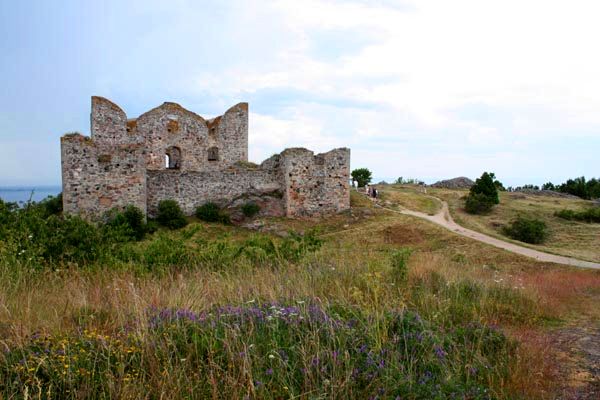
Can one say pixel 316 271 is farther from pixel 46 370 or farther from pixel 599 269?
pixel 599 269

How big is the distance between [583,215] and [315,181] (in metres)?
16.9

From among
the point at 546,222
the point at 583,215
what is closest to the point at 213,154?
the point at 546,222

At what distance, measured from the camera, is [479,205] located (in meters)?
27.9

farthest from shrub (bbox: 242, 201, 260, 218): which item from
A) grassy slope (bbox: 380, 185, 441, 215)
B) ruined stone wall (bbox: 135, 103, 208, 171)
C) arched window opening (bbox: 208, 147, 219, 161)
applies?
grassy slope (bbox: 380, 185, 441, 215)

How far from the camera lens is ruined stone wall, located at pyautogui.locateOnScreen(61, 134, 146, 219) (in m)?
19.7

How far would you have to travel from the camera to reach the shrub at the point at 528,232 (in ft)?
71.6

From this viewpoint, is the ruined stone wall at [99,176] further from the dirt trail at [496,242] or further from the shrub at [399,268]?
the shrub at [399,268]

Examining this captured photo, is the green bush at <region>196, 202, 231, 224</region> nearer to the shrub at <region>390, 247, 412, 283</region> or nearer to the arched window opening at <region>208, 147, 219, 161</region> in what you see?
the arched window opening at <region>208, 147, 219, 161</region>

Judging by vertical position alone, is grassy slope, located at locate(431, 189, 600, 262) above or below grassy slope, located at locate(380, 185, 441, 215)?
below

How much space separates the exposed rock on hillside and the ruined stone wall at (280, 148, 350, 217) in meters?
22.8

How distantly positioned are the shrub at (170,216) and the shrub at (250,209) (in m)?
3.21

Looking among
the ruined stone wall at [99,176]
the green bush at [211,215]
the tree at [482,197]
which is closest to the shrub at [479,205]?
the tree at [482,197]

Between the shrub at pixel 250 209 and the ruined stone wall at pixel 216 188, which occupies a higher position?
the ruined stone wall at pixel 216 188

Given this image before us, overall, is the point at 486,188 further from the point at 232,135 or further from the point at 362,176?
the point at 232,135
